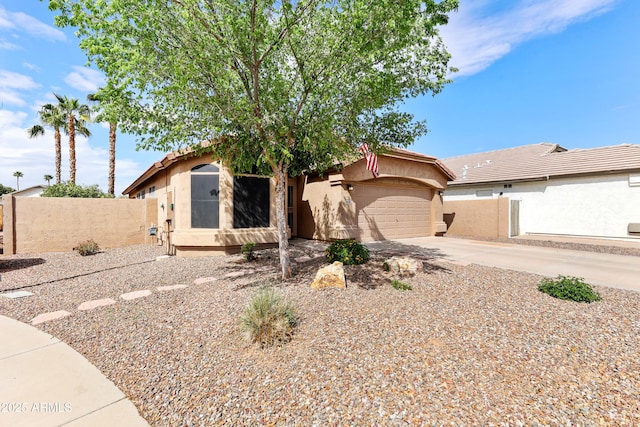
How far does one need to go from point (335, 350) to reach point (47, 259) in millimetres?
11833

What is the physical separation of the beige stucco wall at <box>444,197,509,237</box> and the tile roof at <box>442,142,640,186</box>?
2.64 m

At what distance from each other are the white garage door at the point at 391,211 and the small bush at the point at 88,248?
10.8 m

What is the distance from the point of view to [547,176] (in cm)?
1566

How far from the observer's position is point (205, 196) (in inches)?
403

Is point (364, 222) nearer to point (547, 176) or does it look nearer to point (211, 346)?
point (211, 346)

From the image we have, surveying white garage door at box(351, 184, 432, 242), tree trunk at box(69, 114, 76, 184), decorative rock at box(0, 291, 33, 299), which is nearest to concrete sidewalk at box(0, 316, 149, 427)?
decorative rock at box(0, 291, 33, 299)

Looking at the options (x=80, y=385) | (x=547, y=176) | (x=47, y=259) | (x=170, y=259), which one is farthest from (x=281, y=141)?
(x=547, y=176)

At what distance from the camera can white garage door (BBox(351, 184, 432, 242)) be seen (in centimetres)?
1312

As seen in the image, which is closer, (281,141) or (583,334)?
(583,334)

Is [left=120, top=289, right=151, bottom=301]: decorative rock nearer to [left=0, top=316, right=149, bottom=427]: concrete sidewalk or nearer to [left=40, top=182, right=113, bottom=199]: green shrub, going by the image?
[left=0, top=316, right=149, bottom=427]: concrete sidewalk

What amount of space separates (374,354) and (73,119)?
2970cm

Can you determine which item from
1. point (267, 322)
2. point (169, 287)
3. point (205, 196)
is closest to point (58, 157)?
point (205, 196)

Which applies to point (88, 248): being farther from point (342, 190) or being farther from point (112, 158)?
point (112, 158)

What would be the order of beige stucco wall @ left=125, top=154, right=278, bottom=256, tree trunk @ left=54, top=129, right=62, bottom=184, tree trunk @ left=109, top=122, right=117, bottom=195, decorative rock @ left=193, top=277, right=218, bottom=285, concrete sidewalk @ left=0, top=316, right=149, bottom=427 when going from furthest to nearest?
tree trunk @ left=54, top=129, right=62, bottom=184 → tree trunk @ left=109, top=122, right=117, bottom=195 → beige stucco wall @ left=125, top=154, right=278, bottom=256 → decorative rock @ left=193, top=277, right=218, bottom=285 → concrete sidewalk @ left=0, top=316, right=149, bottom=427
